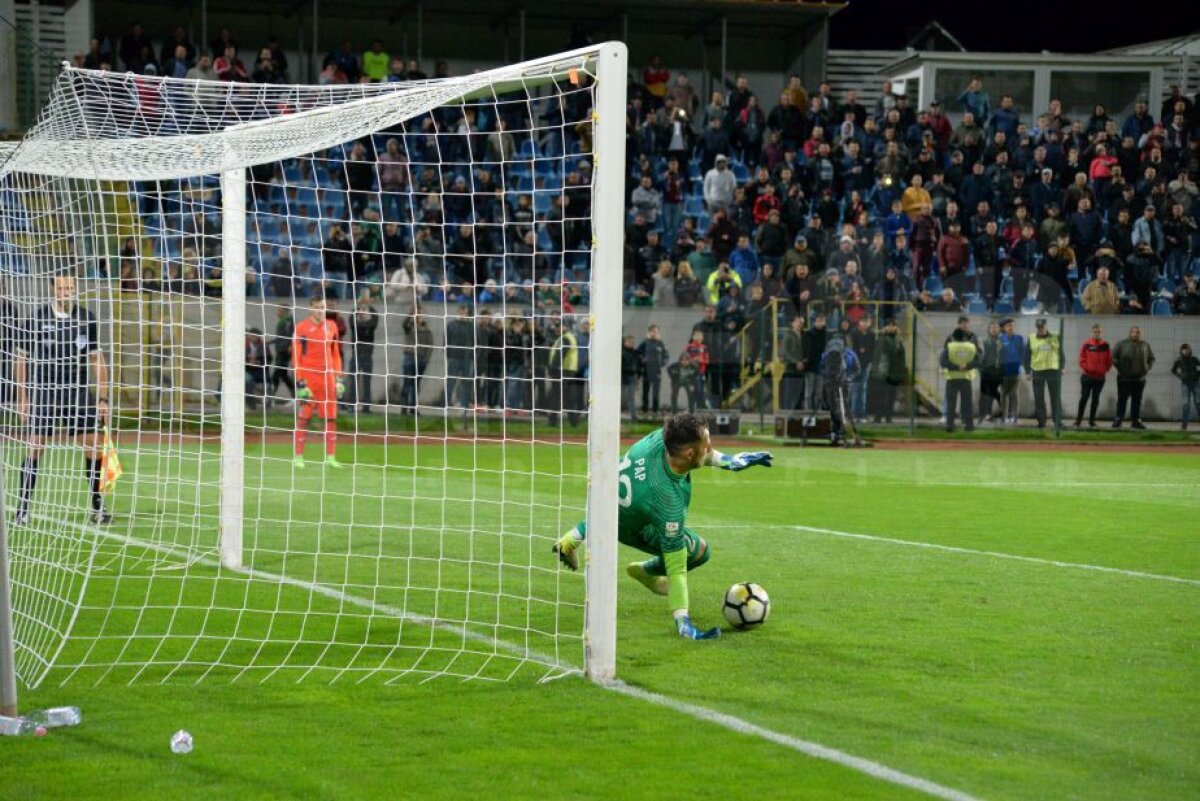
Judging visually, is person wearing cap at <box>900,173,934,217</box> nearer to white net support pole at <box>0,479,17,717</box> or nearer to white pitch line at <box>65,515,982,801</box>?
white pitch line at <box>65,515,982,801</box>

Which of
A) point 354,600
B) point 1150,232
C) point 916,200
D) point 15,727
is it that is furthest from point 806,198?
point 15,727

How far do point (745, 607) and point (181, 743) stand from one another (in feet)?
11.7

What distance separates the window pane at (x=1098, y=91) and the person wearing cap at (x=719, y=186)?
11221mm

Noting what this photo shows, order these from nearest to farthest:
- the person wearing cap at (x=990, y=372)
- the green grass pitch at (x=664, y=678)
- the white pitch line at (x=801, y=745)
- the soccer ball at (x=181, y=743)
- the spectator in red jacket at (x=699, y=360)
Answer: the white pitch line at (x=801, y=745) → the green grass pitch at (x=664, y=678) → the soccer ball at (x=181, y=743) → the spectator in red jacket at (x=699, y=360) → the person wearing cap at (x=990, y=372)

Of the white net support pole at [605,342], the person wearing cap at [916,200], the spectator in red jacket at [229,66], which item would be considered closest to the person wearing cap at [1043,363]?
the person wearing cap at [916,200]

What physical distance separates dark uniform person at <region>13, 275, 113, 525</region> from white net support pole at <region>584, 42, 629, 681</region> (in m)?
5.11

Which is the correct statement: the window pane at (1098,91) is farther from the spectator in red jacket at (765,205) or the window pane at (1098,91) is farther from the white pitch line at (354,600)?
the white pitch line at (354,600)

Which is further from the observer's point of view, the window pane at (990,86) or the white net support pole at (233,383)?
the window pane at (990,86)

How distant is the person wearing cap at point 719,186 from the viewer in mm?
29844

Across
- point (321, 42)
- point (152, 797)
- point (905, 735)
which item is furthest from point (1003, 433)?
point (152, 797)

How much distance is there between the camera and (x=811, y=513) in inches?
567

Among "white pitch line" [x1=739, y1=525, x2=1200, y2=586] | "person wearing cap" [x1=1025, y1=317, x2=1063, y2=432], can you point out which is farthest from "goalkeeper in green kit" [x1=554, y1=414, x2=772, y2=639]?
"person wearing cap" [x1=1025, y1=317, x2=1063, y2=432]

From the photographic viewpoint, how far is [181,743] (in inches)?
212

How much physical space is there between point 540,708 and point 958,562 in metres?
5.72
